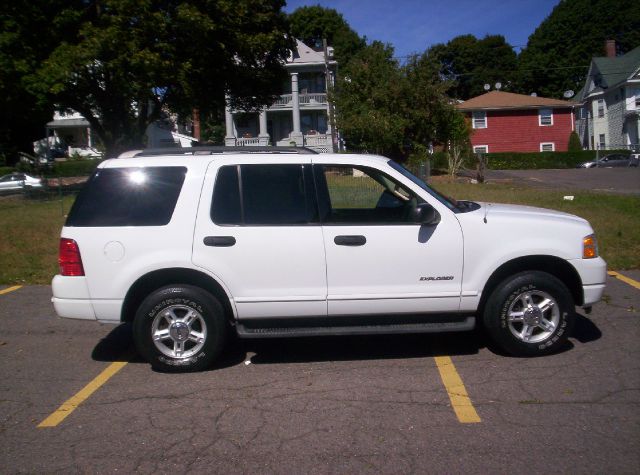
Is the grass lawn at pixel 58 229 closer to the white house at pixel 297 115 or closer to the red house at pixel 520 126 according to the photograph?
the white house at pixel 297 115

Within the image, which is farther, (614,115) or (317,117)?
(614,115)

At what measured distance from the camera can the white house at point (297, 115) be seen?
146 ft

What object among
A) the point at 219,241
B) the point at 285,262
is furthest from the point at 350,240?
the point at 219,241

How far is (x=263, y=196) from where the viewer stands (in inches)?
231

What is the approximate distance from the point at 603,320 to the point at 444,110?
26090 millimetres

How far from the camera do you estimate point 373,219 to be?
5887mm

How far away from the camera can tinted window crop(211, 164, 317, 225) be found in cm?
580

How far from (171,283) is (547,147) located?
53988 mm

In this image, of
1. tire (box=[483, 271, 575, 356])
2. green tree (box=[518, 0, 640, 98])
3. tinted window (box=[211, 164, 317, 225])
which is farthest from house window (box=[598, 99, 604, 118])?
tinted window (box=[211, 164, 317, 225])

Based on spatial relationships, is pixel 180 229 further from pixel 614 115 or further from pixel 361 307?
pixel 614 115

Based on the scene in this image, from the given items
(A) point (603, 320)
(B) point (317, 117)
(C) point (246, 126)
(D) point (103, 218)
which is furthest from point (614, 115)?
(D) point (103, 218)

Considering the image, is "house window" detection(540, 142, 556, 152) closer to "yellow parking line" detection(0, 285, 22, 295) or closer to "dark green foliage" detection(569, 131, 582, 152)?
"dark green foliage" detection(569, 131, 582, 152)

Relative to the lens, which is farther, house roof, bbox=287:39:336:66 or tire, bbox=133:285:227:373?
house roof, bbox=287:39:336:66

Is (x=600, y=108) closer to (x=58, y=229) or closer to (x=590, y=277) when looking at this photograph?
(x=58, y=229)
